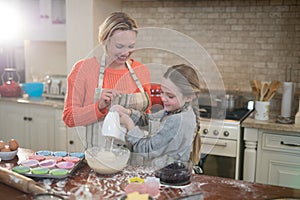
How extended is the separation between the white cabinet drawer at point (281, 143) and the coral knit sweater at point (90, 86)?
1.24 metres

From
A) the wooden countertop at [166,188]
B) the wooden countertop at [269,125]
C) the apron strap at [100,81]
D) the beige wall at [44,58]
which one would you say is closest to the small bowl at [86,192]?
the wooden countertop at [166,188]

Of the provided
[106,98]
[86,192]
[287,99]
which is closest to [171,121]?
[106,98]

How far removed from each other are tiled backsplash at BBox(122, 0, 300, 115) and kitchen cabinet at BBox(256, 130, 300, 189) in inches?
16.0

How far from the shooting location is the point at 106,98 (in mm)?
1549

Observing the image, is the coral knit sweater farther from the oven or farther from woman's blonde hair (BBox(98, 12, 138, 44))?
the oven

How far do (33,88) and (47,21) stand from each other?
0.63m

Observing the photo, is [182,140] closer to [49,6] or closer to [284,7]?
[284,7]

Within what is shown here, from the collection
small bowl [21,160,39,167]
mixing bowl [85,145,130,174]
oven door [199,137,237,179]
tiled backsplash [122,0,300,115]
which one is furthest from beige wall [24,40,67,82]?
mixing bowl [85,145,130,174]

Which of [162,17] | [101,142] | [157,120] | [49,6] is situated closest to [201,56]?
[157,120]

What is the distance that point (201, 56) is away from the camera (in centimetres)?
171

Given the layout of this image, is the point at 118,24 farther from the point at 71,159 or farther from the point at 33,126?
the point at 33,126

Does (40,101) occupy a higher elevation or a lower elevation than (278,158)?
higher

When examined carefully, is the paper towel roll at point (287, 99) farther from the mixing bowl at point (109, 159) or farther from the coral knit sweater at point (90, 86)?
the mixing bowl at point (109, 159)

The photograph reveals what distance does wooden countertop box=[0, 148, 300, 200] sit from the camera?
1373 millimetres
